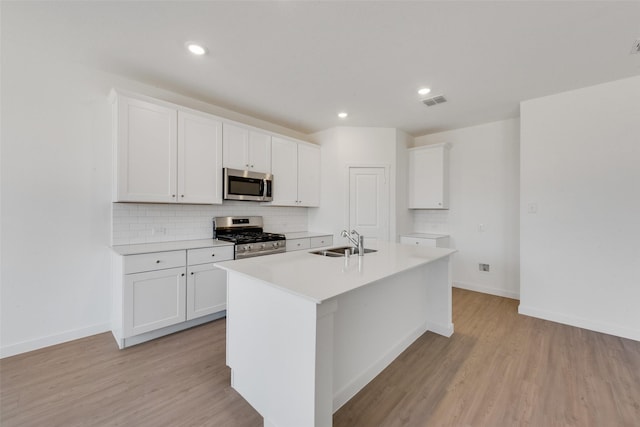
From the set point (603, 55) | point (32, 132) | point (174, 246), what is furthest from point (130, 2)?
point (603, 55)

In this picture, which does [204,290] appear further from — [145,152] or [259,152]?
[259,152]

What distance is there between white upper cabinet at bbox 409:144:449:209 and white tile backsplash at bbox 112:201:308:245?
2.54 metres

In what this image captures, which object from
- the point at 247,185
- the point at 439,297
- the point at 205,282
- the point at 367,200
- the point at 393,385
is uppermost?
the point at 247,185

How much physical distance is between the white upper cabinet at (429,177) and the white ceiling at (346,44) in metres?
1.20

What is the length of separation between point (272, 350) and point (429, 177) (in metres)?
3.86

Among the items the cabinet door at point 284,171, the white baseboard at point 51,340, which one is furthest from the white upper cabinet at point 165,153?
the white baseboard at point 51,340

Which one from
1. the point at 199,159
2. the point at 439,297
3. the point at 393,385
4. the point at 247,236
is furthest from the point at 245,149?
the point at 393,385

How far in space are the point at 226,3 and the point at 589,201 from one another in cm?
391

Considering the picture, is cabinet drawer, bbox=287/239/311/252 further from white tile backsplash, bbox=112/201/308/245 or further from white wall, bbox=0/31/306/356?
white wall, bbox=0/31/306/356

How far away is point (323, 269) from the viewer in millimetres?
1756

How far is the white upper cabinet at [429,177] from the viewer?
430 centimetres

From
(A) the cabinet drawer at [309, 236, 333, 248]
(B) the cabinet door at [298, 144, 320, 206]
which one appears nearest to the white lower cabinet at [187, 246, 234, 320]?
(A) the cabinet drawer at [309, 236, 333, 248]

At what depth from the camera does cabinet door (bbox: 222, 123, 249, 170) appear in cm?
324

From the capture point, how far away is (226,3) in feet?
5.74
